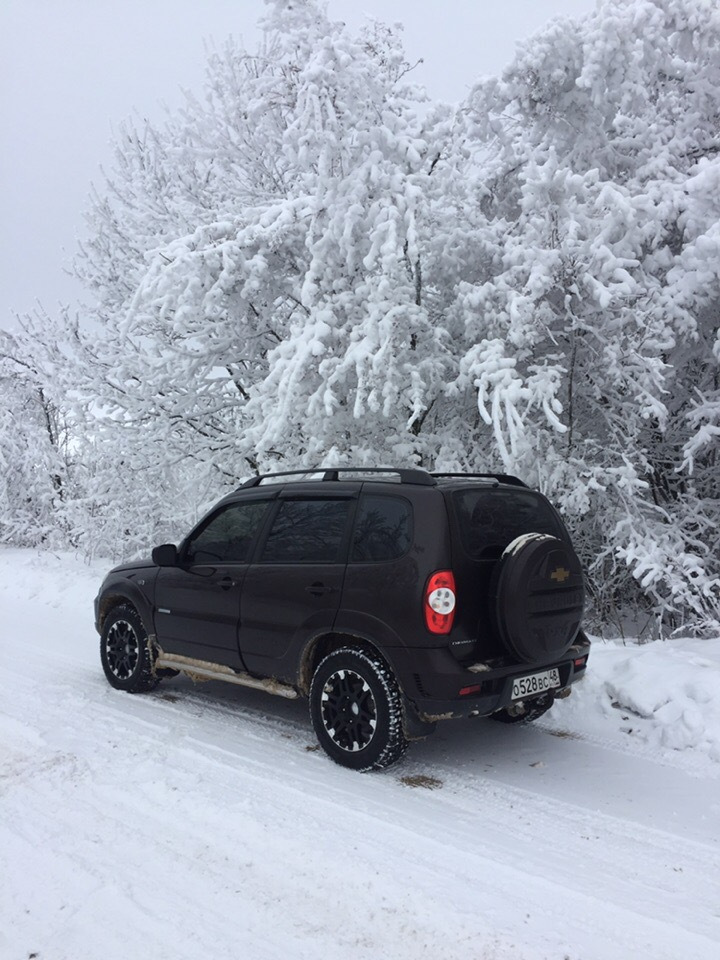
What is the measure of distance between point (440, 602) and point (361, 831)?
126 cm

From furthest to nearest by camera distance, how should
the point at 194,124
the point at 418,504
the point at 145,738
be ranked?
the point at 194,124 → the point at 145,738 → the point at 418,504

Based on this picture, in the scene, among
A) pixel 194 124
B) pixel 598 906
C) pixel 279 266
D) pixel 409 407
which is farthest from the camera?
pixel 194 124

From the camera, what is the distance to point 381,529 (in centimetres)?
445

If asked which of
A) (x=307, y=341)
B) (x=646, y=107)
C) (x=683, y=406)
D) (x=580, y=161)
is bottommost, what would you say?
(x=683, y=406)

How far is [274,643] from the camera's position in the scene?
4832mm

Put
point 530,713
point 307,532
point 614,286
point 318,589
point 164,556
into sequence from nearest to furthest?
point 318,589
point 307,532
point 530,713
point 164,556
point 614,286

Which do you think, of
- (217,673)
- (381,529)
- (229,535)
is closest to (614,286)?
(381,529)

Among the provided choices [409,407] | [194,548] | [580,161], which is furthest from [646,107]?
[194,548]

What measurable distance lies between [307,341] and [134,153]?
19.6ft

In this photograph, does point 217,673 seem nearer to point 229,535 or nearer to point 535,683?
point 229,535

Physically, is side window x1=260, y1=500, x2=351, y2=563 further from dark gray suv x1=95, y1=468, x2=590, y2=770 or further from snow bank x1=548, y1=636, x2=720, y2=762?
snow bank x1=548, y1=636, x2=720, y2=762

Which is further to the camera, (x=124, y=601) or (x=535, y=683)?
(x=124, y=601)

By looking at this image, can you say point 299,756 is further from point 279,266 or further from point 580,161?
point 580,161

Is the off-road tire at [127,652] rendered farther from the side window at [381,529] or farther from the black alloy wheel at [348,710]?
the side window at [381,529]
